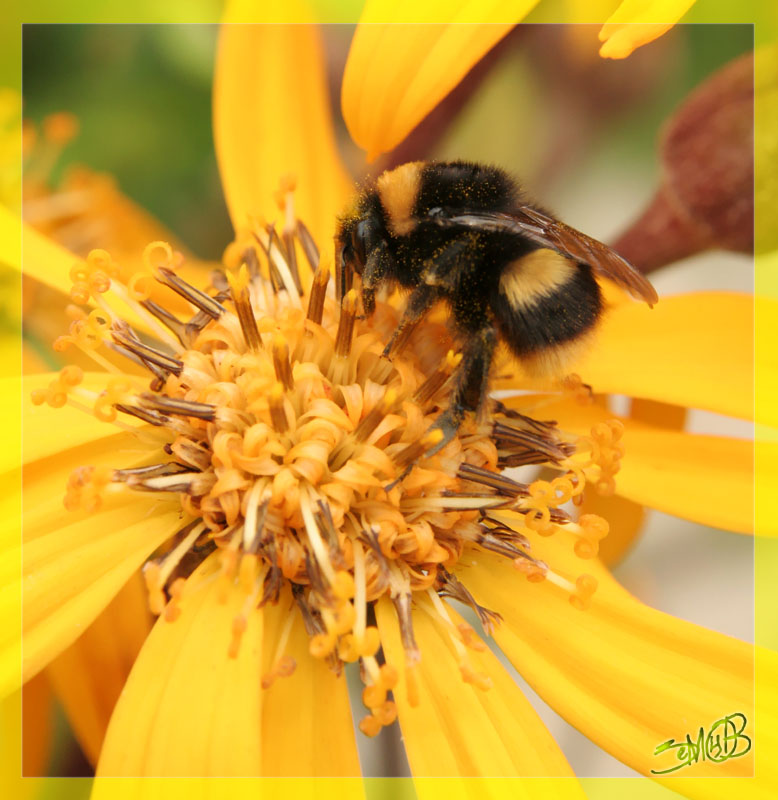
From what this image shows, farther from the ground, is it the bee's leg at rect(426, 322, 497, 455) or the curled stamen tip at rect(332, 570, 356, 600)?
the bee's leg at rect(426, 322, 497, 455)

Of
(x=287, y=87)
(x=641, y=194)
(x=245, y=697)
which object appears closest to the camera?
(x=245, y=697)

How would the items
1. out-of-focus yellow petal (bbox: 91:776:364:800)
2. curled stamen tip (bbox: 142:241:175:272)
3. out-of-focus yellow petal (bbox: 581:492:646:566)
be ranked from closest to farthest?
out-of-focus yellow petal (bbox: 91:776:364:800), curled stamen tip (bbox: 142:241:175:272), out-of-focus yellow petal (bbox: 581:492:646:566)

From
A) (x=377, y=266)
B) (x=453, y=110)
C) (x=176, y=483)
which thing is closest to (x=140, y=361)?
(x=176, y=483)

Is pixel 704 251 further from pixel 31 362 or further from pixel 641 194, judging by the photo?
pixel 31 362

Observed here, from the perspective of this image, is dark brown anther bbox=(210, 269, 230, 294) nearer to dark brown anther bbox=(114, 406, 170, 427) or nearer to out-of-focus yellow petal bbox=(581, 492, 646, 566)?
dark brown anther bbox=(114, 406, 170, 427)

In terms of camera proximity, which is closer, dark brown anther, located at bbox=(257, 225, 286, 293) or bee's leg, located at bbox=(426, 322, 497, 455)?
bee's leg, located at bbox=(426, 322, 497, 455)

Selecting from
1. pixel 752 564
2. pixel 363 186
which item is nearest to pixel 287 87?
pixel 363 186

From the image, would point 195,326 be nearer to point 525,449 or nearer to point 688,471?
point 525,449

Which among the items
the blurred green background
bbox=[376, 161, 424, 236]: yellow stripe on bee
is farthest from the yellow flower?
the blurred green background
